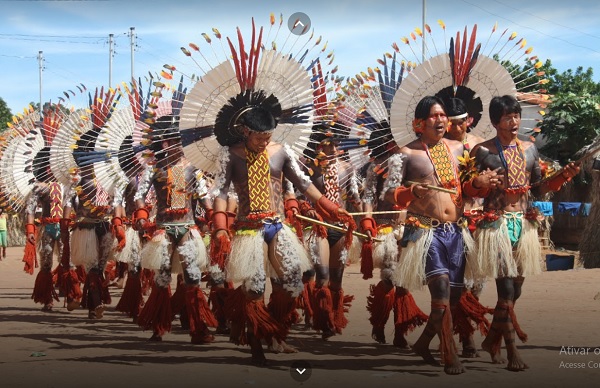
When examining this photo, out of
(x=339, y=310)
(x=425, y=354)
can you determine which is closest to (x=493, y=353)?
(x=425, y=354)

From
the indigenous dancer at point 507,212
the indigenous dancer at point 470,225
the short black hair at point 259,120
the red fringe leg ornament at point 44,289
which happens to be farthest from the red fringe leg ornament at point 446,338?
the red fringe leg ornament at point 44,289

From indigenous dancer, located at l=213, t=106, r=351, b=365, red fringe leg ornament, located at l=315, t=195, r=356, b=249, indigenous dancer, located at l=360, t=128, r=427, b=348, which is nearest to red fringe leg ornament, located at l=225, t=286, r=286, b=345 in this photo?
indigenous dancer, located at l=213, t=106, r=351, b=365

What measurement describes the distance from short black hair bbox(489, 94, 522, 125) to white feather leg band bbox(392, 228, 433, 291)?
1.06m

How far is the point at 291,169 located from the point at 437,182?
1.26 m

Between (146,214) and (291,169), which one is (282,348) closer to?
(291,169)

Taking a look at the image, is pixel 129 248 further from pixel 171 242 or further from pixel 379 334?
pixel 379 334

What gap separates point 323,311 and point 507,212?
2543 mm

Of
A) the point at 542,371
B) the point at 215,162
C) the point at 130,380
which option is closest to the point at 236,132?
the point at 215,162

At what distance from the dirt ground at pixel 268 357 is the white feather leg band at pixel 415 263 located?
648 mm

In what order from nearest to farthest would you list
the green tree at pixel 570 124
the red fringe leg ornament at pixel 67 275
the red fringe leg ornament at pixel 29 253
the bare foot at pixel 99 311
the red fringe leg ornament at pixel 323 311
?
the red fringe leg ornament at pixel 323 311 → the bare foot at pixel 99 311 → the red fringe leg ornament at pixel 67 275 → the red fringe leg ornament at pixel 29 253 → the green tree at pixel 570 124

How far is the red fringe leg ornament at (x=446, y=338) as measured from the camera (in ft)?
23.0

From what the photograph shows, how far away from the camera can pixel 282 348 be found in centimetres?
836

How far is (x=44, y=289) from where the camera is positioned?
1251 cm

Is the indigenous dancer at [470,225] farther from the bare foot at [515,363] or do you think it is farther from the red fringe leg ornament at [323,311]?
the red fringe leg ornament at [323,311]
